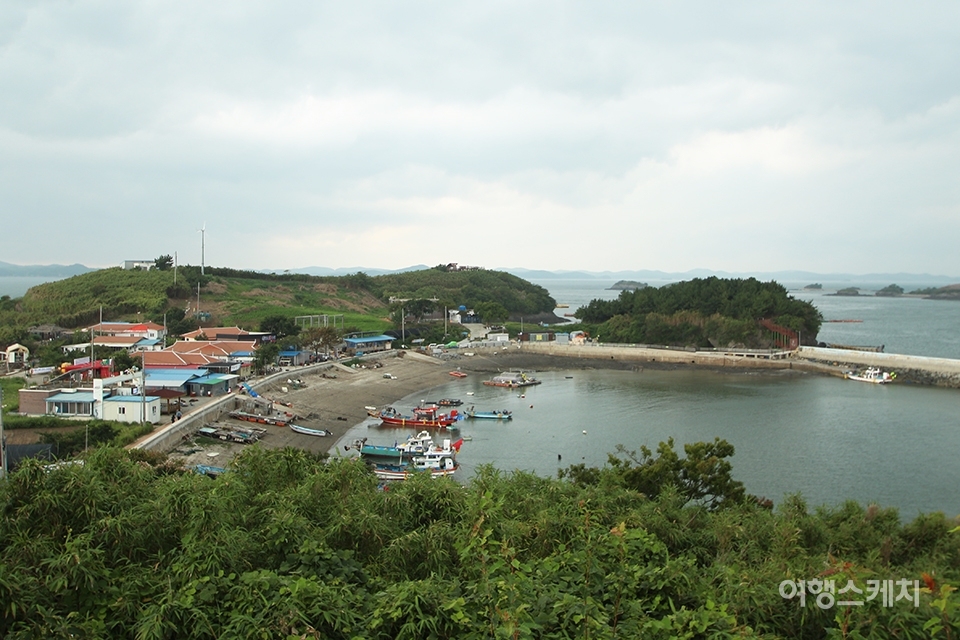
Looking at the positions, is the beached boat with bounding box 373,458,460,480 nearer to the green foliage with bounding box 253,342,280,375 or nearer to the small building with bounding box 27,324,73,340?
the green foliage with bounding box 253,342,280,375

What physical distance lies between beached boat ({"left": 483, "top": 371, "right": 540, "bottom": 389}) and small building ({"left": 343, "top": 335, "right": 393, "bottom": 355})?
329 inches

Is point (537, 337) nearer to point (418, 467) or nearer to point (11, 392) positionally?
point (418, 467)

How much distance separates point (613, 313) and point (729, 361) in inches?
484

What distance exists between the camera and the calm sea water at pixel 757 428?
680 inches

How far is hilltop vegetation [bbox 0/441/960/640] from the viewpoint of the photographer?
3590mm

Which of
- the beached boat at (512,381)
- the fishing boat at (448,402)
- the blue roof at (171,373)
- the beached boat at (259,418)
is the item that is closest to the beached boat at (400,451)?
the beached boat at (259,418)

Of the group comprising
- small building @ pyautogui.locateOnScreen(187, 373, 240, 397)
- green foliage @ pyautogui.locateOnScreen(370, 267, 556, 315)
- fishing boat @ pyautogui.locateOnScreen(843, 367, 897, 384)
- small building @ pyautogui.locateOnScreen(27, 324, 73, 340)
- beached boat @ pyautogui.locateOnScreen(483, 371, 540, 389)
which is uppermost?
green foliage @ pyautogui.locateOnScreen(370, 267, 556, 315)

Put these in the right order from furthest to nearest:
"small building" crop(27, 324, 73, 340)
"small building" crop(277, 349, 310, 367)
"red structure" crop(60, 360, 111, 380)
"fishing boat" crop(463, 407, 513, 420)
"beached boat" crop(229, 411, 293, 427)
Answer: "small building" crop(27, 324, 73, 340) < "small building" crop(277, 349, 310, 367) < "fishing boat" crop(463, 407, 513, 420) < "red structure" crop(60, 360, 111, 380) < "beached boat" crop(229, 411, 293, 427)

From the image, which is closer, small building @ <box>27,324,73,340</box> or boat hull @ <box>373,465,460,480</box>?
boat hull @ <box>373,465,460,480</box>

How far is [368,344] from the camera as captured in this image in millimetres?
40531

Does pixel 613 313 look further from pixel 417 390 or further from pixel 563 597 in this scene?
pixel 563 597

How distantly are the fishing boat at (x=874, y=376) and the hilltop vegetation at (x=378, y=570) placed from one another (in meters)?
31.1

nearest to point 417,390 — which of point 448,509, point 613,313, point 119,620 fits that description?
point 613,313

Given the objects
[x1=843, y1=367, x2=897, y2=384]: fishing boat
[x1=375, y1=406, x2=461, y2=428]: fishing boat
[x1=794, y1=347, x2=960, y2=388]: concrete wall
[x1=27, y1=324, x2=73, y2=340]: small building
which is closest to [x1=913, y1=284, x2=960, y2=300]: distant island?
[x1=794, y1=347, x2=960, y2=388]: concrete wall
